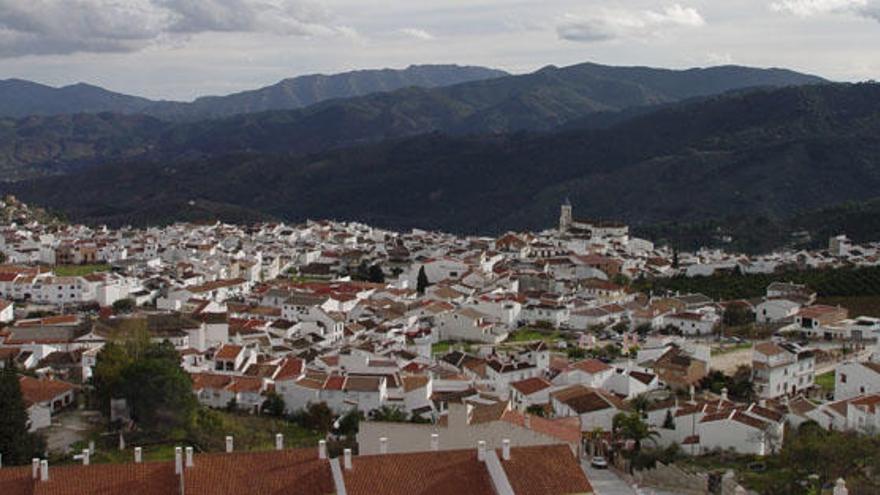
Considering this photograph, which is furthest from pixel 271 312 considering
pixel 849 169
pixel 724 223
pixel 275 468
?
pixel 849 169

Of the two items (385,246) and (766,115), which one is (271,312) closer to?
(385,246)

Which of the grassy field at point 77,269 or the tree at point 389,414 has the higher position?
the tree at point 389,414

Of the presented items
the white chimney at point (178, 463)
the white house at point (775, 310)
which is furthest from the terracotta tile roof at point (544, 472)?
the white house at point (775, 310)

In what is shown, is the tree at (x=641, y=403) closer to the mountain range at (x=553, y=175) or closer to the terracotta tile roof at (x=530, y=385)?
the terracotta tile roof at (x=530, y=385)

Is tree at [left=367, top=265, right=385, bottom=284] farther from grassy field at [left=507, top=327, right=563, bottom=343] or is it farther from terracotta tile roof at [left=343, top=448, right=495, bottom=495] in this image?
terracotta tile roof at [left=343, top=448, right=495, bottom=495]

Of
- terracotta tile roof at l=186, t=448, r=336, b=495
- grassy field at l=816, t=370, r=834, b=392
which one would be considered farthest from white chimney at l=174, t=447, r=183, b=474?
grassy field at l=816, t=370, r=834, b=392
